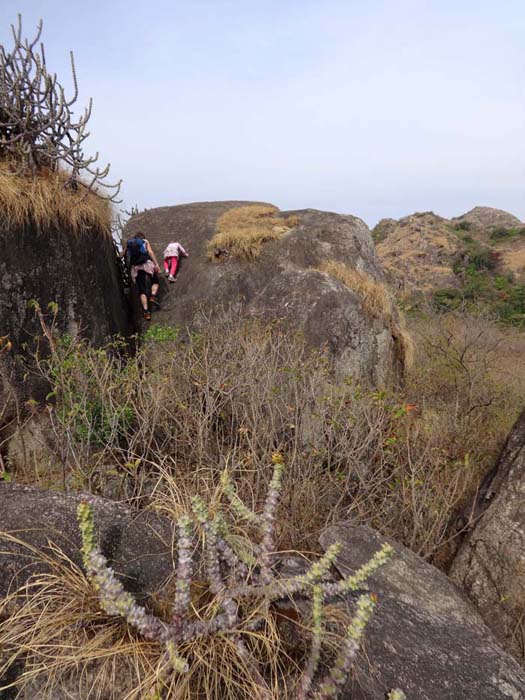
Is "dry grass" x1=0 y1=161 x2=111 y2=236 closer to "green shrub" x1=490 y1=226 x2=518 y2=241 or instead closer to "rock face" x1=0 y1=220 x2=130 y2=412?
"rock face" x1=0 y1=220 x2=130 y2=412

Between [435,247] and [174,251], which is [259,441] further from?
[435,247]

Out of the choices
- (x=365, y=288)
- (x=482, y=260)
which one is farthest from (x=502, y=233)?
(x=365, y=288)

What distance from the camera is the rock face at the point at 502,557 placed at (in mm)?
3137

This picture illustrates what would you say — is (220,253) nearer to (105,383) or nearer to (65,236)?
(65,236)

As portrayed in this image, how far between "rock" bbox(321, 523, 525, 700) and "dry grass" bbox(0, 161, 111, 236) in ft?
15.1

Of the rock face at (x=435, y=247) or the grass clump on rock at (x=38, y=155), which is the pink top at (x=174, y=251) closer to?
the grass clump on rock at (x=38, y=155)

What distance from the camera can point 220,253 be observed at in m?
7.65

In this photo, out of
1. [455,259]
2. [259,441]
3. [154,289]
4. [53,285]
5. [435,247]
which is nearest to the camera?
[259,441]

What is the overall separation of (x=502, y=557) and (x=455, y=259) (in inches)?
1215

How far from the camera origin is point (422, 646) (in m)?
1.84

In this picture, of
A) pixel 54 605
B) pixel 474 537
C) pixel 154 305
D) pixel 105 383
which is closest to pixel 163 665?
pixel 54 605

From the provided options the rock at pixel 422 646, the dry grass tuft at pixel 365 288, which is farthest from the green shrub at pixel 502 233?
the rock at pixel 422 646

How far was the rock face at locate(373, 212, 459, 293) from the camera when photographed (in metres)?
29.1

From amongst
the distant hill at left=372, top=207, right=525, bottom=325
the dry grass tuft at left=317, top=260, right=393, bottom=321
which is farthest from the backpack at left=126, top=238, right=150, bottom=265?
the distant hill at left=372, top=207, right=525, bottom=325
